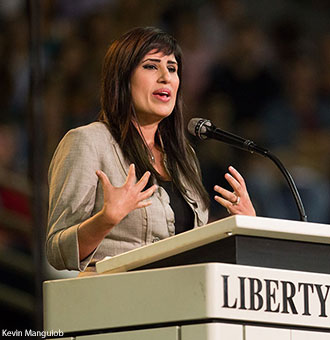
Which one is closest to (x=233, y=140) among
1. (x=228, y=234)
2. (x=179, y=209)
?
(x=179, y=209)

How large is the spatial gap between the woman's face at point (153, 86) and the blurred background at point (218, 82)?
2198mm

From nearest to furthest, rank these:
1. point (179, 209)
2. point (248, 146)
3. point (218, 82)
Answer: point (248, 146) → point (179, 209) → point (218, 82)

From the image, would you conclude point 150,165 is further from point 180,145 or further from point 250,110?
point 250,110

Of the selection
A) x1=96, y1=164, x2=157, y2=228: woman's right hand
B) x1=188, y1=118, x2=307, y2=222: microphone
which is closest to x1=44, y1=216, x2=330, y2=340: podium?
x1=96, y1=164, x2=157, y2=228: woman's right hand

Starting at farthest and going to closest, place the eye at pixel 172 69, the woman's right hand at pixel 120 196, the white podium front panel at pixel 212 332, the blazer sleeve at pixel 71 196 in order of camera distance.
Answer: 1. the eye at pixel 172 69
2. the blazer sleeve at pixel 71 196
3. the woman's right hand at pixel 120 196
4. the white podium front panel at pixel 212 332

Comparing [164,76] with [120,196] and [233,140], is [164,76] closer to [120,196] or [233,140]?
[233,140]

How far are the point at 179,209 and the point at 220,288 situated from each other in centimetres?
70

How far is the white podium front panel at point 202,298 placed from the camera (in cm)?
187

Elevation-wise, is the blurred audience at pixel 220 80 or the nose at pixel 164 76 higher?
the blurred audience at pixel 220 80

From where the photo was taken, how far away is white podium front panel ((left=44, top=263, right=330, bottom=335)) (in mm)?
1866

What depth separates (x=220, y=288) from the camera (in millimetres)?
1862

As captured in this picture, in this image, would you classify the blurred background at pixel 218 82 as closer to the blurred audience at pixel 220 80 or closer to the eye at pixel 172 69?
the blurred audience at pixel 220 80

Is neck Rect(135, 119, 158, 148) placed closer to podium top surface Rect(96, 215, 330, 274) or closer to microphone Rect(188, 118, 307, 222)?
microphone Rect(188, 118, 307, 222)

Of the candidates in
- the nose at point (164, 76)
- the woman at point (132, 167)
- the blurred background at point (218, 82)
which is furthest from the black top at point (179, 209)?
the blurred background at point (218, 82)
